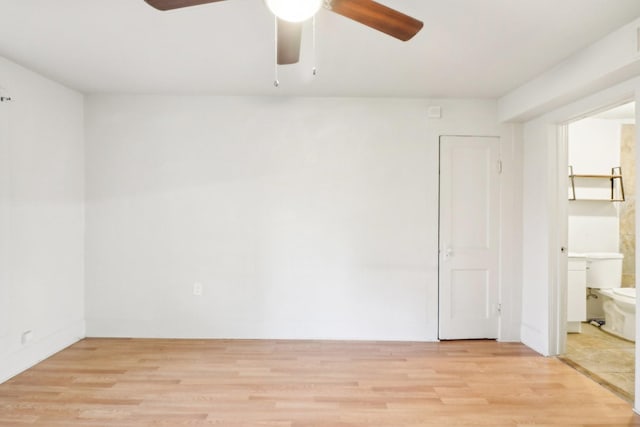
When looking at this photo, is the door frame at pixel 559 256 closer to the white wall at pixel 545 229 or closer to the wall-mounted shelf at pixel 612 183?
the white wall at pixel 545 229

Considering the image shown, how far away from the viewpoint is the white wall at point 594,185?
4465mm

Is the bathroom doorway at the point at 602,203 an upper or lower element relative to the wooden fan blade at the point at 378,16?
lower

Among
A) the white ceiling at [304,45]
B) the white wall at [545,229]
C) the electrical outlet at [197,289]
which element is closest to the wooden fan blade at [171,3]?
the white ceiling at [304,45]

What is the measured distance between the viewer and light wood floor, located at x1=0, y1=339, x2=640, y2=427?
2.33 meters

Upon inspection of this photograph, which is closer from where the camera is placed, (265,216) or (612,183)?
(265,216)

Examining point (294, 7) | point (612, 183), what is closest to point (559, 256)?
point (612, 183)

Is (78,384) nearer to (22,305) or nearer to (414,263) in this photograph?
(22,305)

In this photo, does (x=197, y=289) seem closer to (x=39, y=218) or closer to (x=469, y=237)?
(x=39, y=218)

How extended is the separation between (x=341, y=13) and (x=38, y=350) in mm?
3467

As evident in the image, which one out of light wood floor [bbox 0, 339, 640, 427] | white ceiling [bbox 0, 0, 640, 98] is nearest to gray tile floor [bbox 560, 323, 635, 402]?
light wood floor [bbox 0, 339, 640, 427]

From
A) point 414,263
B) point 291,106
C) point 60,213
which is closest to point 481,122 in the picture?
point 414,263

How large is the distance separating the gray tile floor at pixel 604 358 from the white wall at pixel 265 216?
600 mm

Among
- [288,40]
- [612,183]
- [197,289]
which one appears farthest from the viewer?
[612,183]

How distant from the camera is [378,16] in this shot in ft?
5.04
